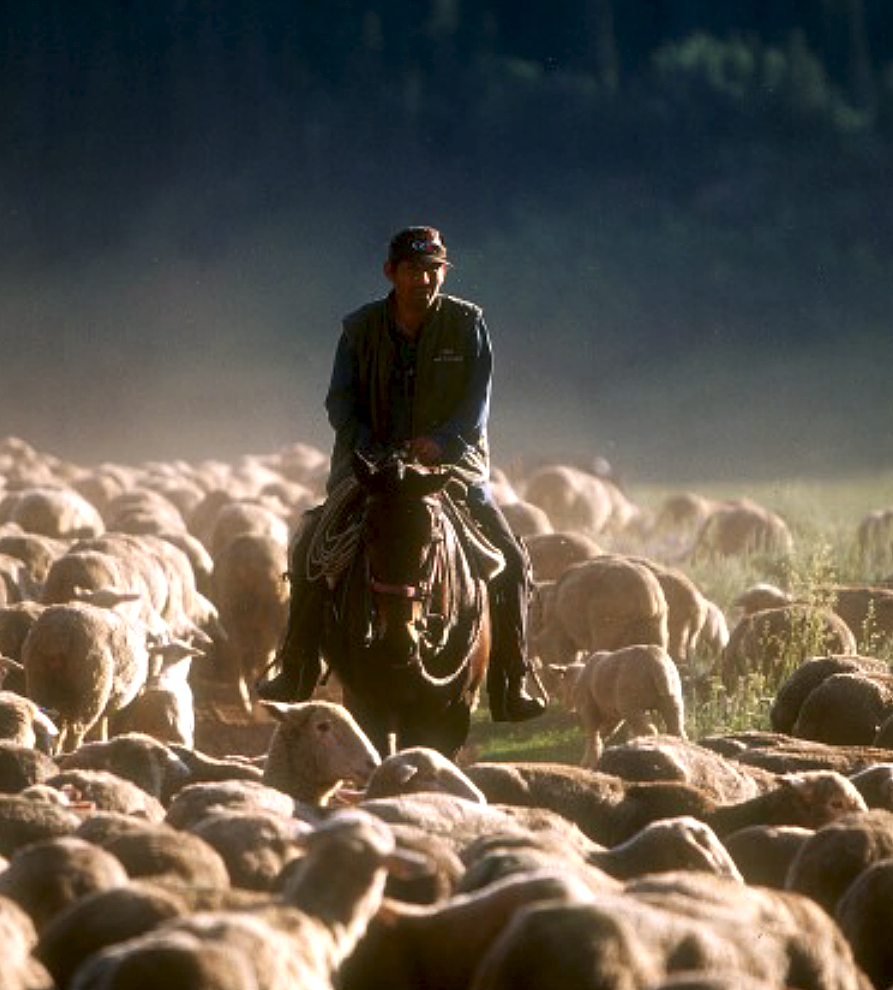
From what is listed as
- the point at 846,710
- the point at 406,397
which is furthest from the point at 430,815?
the point at 846,710

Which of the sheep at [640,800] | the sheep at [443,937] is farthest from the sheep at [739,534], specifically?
the sheep at [443,937]

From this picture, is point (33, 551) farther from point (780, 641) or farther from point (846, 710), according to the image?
point (846, 710)

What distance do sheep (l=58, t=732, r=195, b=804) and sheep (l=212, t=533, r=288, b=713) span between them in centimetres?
856

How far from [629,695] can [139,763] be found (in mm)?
5628

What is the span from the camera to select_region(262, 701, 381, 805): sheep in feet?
35.3

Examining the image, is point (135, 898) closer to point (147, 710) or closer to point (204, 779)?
point (204, 779)

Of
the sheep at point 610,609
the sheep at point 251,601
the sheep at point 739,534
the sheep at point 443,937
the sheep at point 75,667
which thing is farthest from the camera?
the sheep at point 739,534

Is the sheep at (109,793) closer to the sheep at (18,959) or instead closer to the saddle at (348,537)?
the saddle at (348,537)

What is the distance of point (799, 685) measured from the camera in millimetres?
14570

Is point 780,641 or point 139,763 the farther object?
point 780,641

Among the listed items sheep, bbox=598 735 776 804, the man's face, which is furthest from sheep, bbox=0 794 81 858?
the man's face

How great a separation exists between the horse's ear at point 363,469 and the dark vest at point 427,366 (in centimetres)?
93

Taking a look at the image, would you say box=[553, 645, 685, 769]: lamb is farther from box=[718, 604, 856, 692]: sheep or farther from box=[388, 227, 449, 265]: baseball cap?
box=[388, 227, 449, 265]: baseball cap

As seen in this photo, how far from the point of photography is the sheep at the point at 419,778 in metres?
9.66
